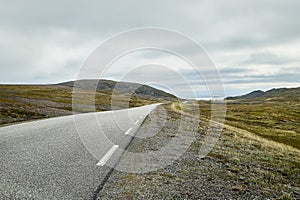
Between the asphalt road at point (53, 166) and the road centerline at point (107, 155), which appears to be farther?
the road centerline at point (107, 155)

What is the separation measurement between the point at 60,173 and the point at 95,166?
4.02ft

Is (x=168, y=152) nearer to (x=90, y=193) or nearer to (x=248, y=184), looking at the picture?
(x=248, y=184)

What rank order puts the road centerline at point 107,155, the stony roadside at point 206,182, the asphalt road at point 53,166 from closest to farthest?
the asphalt road at point 53,166 → the stony roadside at point 206,182 → the road centerline at point 107,155

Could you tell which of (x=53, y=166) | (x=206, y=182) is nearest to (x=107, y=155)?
(x=53, y=166)

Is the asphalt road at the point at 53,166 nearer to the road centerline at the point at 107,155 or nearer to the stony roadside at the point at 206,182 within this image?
the road centerline at the point at 107,155

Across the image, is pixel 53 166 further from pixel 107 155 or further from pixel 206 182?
pixel 206 182

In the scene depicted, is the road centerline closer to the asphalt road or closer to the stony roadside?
the asphalt road

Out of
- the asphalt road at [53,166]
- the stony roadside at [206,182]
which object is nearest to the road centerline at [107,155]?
the asphalt road at [53,166]

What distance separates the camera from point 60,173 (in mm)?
7523

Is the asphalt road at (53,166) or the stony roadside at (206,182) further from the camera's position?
the stony roadside at (206,182)

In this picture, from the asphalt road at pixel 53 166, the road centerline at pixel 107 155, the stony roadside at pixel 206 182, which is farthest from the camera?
the road centerline at pixel 107 155

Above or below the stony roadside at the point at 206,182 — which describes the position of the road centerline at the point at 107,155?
above

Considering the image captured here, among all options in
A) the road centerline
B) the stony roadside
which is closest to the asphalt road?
the road centerline

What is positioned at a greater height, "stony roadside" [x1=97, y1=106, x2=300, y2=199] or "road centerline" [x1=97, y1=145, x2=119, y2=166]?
"road centerline" [x1=97, y1=145, x2=119, y2=166]
